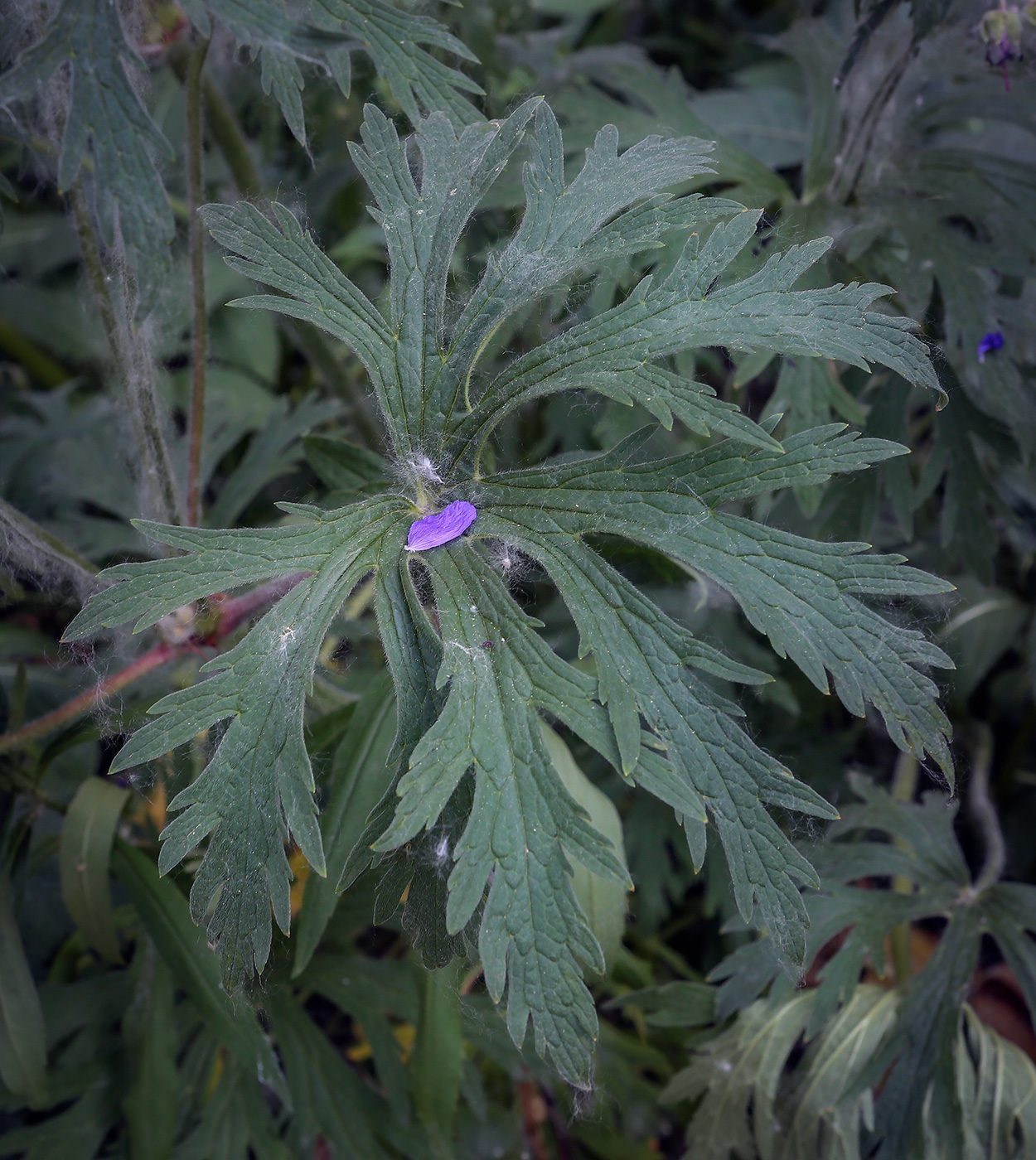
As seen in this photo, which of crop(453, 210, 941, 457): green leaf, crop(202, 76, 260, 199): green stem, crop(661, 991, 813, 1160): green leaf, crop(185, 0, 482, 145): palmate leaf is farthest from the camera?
crop(202, 76, 260, 199): green stem

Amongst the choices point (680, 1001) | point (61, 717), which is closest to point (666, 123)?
point (61, 717)

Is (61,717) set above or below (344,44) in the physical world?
below

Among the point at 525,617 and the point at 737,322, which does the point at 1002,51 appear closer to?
the point at 737,322

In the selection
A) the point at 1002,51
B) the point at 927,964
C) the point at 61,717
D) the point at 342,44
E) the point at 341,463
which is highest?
the point at 1002,51

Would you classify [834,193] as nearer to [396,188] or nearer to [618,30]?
[396,188]

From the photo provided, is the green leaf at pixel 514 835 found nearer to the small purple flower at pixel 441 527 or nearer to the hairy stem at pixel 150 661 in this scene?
the small purple flower at pixel 441 527

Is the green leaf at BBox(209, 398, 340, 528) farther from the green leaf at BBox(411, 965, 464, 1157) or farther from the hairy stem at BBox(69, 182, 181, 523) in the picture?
the green leaf at BBox(411, 965, 464, 1157)

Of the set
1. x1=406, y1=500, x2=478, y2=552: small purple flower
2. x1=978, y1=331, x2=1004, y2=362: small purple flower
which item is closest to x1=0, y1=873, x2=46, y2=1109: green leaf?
x1=406, y1=500, x2=478, y2=552: small purple flower

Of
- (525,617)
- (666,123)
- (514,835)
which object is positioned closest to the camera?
(514,835)
